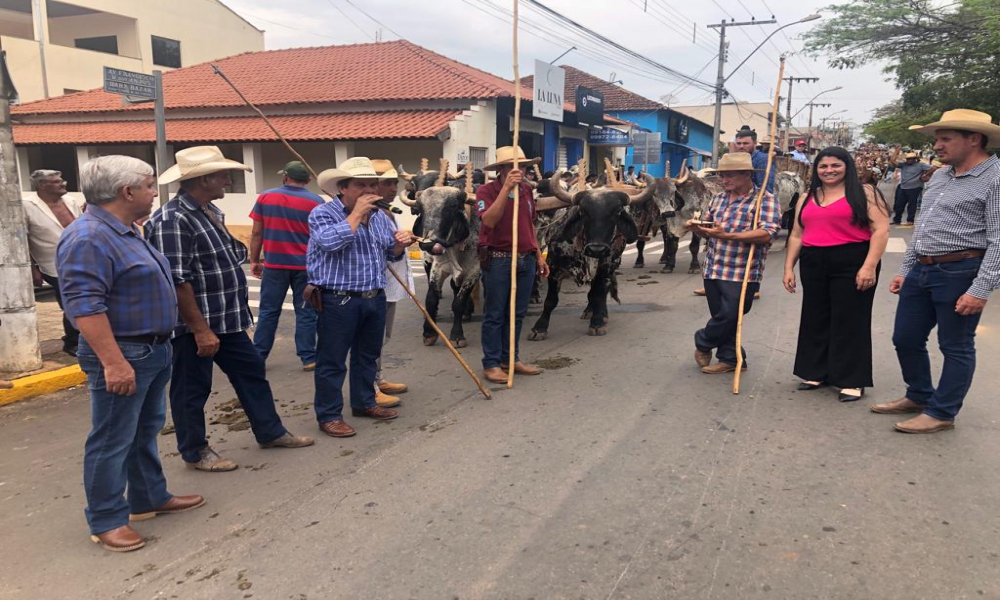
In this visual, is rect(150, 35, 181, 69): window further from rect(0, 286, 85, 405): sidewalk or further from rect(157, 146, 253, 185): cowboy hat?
rect(157, 146, 253, 185): cowboy hat

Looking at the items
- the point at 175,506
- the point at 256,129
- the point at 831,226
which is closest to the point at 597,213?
the point at 831,226

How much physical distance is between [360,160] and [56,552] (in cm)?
263

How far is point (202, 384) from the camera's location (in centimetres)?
389

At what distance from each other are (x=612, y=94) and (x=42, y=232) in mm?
35709

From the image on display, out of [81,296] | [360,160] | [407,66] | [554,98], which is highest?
[407,66]

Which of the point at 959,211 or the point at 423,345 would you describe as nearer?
the point at 959,211

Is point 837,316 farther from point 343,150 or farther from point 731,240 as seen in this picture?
point 343,150

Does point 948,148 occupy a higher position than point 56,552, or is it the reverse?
point 948,148

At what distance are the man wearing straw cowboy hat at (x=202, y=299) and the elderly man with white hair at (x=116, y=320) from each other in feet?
1.12

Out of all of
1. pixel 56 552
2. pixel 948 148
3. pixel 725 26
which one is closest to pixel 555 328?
pixel 948 148

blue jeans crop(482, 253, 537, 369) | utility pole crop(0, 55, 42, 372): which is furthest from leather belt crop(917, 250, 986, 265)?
utility pole crop(0, 55, 42, 372)

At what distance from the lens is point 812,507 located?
3426 mm

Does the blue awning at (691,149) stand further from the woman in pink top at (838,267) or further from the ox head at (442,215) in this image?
the woman in pink top at (838,267)

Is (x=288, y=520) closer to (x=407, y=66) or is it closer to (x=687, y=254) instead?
(x=687, y=254)
